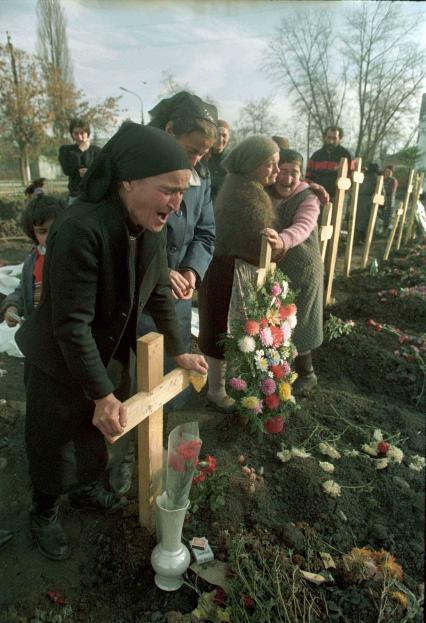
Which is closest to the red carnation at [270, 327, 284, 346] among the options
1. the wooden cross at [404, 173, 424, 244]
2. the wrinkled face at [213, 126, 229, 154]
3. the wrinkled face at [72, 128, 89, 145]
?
the wrinkled face at [213, 126, 229, 154]

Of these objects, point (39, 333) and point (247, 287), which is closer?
point (39, 333)

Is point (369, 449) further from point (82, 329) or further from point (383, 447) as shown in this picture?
point (82, 329)

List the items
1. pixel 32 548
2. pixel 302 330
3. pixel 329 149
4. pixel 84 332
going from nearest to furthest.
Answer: pixel 84 332 → pixel 32 548 → pixel 302 330 → pixel 329 149

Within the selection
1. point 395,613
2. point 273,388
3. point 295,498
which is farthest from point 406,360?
point 395,613

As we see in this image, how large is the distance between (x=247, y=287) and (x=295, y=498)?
47.0 inches

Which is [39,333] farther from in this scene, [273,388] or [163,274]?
[273,388]

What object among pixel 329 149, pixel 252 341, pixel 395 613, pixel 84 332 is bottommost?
pixel 395 613

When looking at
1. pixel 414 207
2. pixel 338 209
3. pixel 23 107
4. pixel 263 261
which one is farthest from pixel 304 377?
pixel 414 207

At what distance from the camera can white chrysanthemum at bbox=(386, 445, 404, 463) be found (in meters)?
2.47

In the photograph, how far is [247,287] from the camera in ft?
8.75

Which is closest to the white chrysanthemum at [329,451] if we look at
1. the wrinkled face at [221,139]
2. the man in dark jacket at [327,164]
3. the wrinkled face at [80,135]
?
the wrinkled face at [221,139]

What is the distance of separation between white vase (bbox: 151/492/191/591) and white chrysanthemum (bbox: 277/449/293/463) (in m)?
0.88

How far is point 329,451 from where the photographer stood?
2520 millimetres

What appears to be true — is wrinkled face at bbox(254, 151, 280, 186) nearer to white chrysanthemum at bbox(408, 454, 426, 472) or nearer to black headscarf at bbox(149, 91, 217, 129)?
black headscarf at bbox(149, 91, 217, 129)
